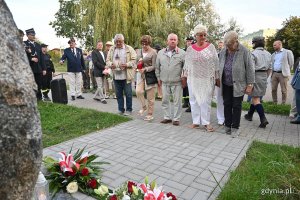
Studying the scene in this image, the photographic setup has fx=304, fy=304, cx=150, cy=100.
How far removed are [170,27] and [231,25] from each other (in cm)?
786

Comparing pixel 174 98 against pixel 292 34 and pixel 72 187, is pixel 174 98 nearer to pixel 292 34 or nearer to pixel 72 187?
pixel 72 187

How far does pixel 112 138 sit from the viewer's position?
5777mm

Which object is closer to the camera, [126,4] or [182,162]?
[182,162]

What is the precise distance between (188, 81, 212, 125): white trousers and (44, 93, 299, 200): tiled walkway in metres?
0.26

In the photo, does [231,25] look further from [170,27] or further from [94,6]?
[94,6]

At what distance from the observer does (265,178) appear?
3.88 m

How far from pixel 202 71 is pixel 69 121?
3.24 m

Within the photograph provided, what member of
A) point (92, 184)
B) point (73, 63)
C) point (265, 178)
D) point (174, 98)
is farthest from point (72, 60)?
point (265, 178)

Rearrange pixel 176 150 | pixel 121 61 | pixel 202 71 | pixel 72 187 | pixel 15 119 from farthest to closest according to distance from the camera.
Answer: pixel 121 61
pixel 202 71
pixel 176 150
pixel 72 187
pixel 15 119

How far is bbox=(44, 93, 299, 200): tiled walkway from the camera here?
3912 mm

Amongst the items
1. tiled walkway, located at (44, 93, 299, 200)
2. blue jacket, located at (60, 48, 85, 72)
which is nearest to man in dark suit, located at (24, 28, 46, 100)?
blue jacket, located at (60, 48, 85, 72)

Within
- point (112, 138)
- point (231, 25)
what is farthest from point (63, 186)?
point (231, 25)

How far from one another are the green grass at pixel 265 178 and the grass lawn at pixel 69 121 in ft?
10.6

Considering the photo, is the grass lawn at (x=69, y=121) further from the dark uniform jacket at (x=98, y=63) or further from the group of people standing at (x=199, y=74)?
the dark uniform jacket at (x=98, y=63)
